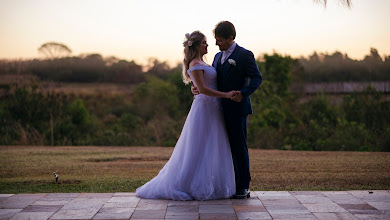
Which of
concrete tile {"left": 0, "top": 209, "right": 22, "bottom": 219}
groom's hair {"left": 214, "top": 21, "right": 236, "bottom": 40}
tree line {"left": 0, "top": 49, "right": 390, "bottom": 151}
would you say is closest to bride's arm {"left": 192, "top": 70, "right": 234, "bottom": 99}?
groom's hair {"left": 214, "top": 21, "right": 236, "bottom": 40}

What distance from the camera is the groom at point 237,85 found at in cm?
470

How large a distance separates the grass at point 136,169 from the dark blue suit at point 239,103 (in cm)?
133

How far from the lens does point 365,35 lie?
39.5 ft

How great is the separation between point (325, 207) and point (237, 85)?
1425 mm

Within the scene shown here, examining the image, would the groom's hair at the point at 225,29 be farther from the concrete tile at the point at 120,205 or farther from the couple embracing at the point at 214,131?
the concrete tile at the point at 120,205

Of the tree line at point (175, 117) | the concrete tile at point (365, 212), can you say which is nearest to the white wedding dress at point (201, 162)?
the concrete tile at point (365, 212)

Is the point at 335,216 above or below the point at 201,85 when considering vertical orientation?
below

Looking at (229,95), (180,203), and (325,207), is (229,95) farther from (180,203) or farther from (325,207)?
(325,207)

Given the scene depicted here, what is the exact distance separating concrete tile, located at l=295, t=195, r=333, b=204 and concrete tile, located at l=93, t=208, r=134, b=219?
1.64 m

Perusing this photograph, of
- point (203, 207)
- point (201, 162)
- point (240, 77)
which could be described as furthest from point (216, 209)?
point (240, 77)

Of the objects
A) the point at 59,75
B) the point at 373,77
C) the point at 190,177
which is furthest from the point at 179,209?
the point at 59,75

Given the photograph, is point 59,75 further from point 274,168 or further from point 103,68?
point 274,168

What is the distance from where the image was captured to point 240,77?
15.6 ft

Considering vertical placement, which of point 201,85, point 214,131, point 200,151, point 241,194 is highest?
point 201,85
